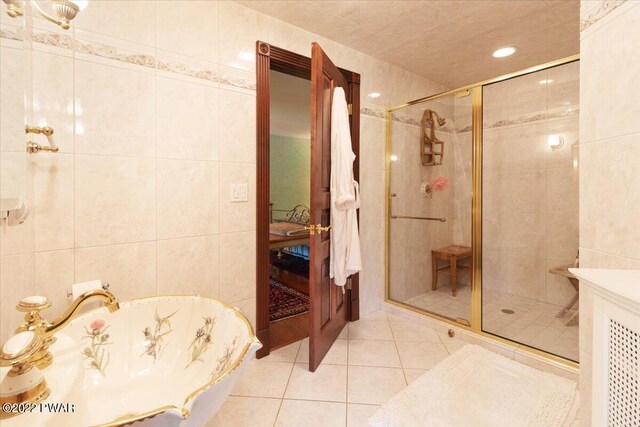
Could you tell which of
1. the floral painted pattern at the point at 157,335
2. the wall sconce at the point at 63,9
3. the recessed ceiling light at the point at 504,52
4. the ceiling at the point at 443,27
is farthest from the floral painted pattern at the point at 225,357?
the recessed ceiling light at the point at 504,52

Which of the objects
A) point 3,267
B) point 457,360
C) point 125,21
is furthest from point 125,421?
point 457,360

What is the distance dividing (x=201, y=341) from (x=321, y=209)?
103 cm

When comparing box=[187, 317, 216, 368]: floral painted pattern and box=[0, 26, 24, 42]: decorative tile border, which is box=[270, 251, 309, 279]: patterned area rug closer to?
box=[187, 317, 216, 368]: floral painted pattern

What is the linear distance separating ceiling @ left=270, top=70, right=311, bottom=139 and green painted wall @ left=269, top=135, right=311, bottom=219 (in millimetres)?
156

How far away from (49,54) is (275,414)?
1955 millimetres

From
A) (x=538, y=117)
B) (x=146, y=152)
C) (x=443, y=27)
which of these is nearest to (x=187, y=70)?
(x=146, y=152)

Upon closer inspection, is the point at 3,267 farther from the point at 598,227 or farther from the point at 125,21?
the point at 598,227

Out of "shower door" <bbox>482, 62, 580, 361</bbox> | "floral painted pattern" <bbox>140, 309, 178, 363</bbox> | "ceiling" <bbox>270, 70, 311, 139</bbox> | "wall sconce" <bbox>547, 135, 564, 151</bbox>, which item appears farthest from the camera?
"ceiling" <bbox>270, 70, 311, 139</bbox>

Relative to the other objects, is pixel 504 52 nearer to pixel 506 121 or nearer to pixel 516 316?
pixel 506 121

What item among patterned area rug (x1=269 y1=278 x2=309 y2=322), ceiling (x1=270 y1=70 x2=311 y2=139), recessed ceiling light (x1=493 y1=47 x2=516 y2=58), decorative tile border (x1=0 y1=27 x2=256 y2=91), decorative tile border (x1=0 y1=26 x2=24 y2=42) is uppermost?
ceiling (x1=270 y1=70 x2=311 y2=139)

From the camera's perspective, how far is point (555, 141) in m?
2.33

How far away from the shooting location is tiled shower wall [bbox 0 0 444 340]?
128 centimetres

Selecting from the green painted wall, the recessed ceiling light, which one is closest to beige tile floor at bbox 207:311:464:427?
the recessed ceiling light

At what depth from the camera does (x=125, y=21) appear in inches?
56.6
